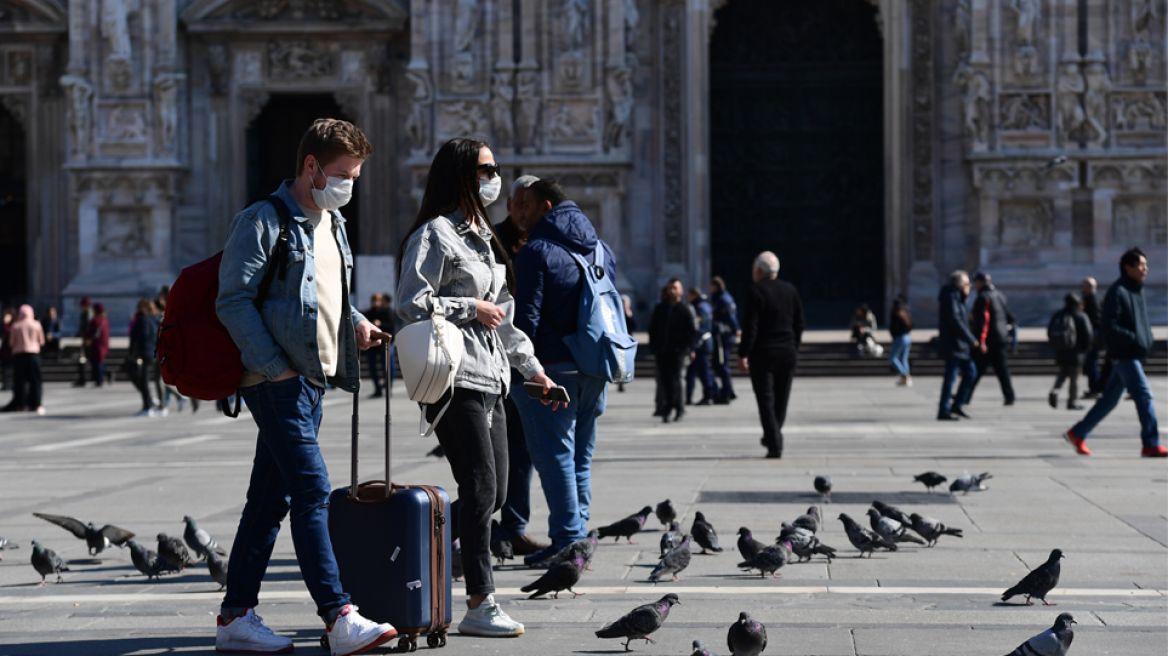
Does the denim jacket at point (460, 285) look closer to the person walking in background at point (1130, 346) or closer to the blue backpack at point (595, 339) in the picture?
the blue backpack at point (595, 339)

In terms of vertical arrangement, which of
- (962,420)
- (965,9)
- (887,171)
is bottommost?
(962,420)

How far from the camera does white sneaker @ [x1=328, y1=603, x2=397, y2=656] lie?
16.4 feet

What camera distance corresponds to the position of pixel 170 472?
39.6 ft

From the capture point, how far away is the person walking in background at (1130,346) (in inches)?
479

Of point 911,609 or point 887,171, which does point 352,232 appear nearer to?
point 887,171

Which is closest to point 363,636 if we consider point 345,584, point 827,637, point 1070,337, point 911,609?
point 345,584

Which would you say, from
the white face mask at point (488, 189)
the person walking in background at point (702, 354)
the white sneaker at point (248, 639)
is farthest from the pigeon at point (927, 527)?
the person walking in background at point (702, 354)

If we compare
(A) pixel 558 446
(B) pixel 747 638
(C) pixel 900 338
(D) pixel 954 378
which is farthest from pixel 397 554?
(C) pixel 900 338

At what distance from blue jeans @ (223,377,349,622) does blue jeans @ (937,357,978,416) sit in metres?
12.3

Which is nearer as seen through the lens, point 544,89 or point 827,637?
point 827,637

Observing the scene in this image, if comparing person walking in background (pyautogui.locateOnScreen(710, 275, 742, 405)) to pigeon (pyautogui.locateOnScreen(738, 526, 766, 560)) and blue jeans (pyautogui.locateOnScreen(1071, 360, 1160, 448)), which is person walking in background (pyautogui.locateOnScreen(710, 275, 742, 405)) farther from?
pigeon (pyautogui.locateOnScreen(738, 526, 766, 560))

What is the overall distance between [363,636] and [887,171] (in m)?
27.3

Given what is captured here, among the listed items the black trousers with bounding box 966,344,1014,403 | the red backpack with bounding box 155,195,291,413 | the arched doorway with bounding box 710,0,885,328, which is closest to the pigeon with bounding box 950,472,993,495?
the red backpack with bounding box 155,195,291,413

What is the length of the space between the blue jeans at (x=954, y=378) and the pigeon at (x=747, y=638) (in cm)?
1207
